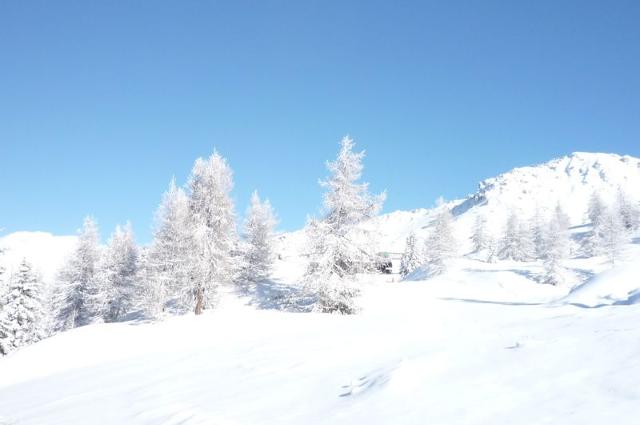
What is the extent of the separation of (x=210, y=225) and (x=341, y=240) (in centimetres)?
879

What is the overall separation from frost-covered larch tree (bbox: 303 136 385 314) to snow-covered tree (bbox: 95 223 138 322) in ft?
58.6

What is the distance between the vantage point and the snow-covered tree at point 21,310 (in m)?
30.9

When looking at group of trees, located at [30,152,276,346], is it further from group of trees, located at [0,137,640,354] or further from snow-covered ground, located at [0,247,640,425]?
snow-covered ground, located at [0,247,640,425]

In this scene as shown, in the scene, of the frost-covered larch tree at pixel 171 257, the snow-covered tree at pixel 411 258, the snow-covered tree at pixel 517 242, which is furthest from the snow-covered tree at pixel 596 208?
the frost-covered larch tree at pixel 171 257

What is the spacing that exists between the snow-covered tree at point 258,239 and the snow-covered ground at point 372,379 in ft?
70.6

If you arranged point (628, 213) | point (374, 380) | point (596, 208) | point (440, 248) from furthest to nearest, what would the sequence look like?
1. point (628, 213)
2. point (596, 208)
3. point (440, 248)
4. point (374, 380)

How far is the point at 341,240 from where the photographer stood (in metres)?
24.3

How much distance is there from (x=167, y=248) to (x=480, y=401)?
90.2 feet

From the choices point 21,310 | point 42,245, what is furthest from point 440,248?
point 42,245

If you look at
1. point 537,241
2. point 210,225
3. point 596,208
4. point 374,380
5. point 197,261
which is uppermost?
point 596,208

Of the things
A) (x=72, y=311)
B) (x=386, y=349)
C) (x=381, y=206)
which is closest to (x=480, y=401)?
(x=386, y=349)

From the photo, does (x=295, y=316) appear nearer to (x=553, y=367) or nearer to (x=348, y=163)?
(x=348, y=163)

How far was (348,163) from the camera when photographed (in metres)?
24.8

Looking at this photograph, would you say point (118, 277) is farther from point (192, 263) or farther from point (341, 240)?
point (341, 240)
